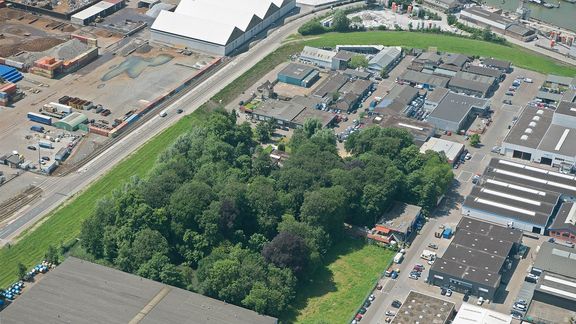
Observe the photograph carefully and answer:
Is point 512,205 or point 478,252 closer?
point 478,252

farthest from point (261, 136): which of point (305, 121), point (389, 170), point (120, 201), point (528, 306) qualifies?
point (528, 306)

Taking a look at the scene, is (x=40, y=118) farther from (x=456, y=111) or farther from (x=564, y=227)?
(x=564, y=227)

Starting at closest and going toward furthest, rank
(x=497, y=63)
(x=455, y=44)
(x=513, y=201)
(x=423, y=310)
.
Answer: (x=423, y=310) → (x=513, y=201) → (x=497, y=63) → (x=455, y=44)

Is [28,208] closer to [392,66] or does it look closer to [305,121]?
[305,121]

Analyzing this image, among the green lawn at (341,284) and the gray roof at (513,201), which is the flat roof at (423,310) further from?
the gray roof at (513,201)

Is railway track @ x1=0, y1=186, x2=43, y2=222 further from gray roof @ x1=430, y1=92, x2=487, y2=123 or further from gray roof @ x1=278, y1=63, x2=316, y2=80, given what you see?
gray roof @ x1=430, y1=92, x2=487, y2=123

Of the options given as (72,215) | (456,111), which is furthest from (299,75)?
Answer: (72,215)

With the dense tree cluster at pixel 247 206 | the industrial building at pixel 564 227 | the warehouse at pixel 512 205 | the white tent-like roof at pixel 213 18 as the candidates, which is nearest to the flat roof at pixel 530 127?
the warehouse at pixel 512 205
